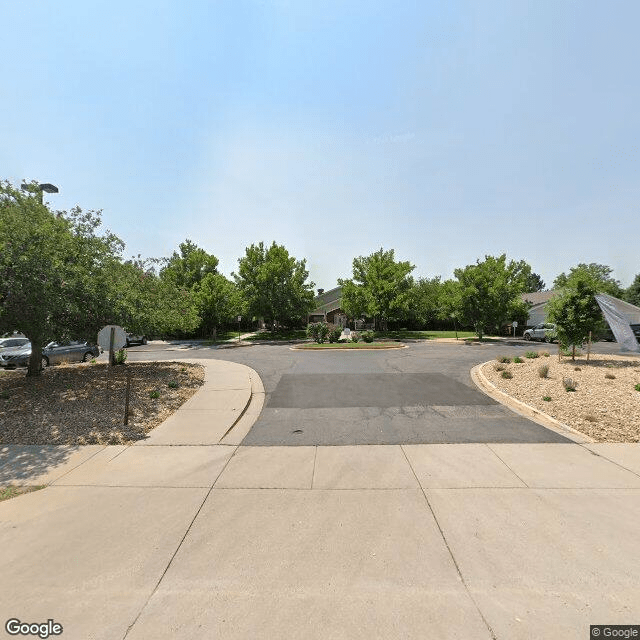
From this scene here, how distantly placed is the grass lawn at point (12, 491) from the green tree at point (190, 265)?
3220 cm

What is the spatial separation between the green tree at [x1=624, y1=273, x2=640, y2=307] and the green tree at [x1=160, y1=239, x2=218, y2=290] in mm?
70317

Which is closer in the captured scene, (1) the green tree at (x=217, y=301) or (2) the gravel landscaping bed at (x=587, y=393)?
(2) the gravel landscaping bed at (x=587, y=393)

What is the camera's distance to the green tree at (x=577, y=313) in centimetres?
1419

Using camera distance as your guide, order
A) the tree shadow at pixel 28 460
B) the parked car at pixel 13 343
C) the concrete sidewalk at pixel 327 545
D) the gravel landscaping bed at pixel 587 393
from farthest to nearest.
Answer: the parked car at pixel 13 343 < the gravel landscaping bed at pixel 587 393 < the tree shadow at pixel 28 460 < the concrete sidewalk at pixel 327 545

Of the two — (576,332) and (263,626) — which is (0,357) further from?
(576,332)

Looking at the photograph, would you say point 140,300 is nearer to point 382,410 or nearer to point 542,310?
point 382,410

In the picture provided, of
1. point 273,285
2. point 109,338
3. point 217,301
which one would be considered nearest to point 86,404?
point 109,338

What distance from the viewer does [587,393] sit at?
916cm

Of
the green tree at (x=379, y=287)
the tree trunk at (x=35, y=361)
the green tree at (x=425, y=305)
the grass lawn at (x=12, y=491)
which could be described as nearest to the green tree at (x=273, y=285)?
→ the green tree at (x=379, y=287)

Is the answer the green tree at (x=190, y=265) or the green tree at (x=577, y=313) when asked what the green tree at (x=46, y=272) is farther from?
the green tree at (x=190, y=265)

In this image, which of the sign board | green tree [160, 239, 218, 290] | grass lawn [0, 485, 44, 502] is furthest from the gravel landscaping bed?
green tree [160, 239, 218, 290]

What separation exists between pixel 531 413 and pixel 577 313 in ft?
30.2

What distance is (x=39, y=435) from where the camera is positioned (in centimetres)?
670

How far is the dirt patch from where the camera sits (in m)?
6.78
